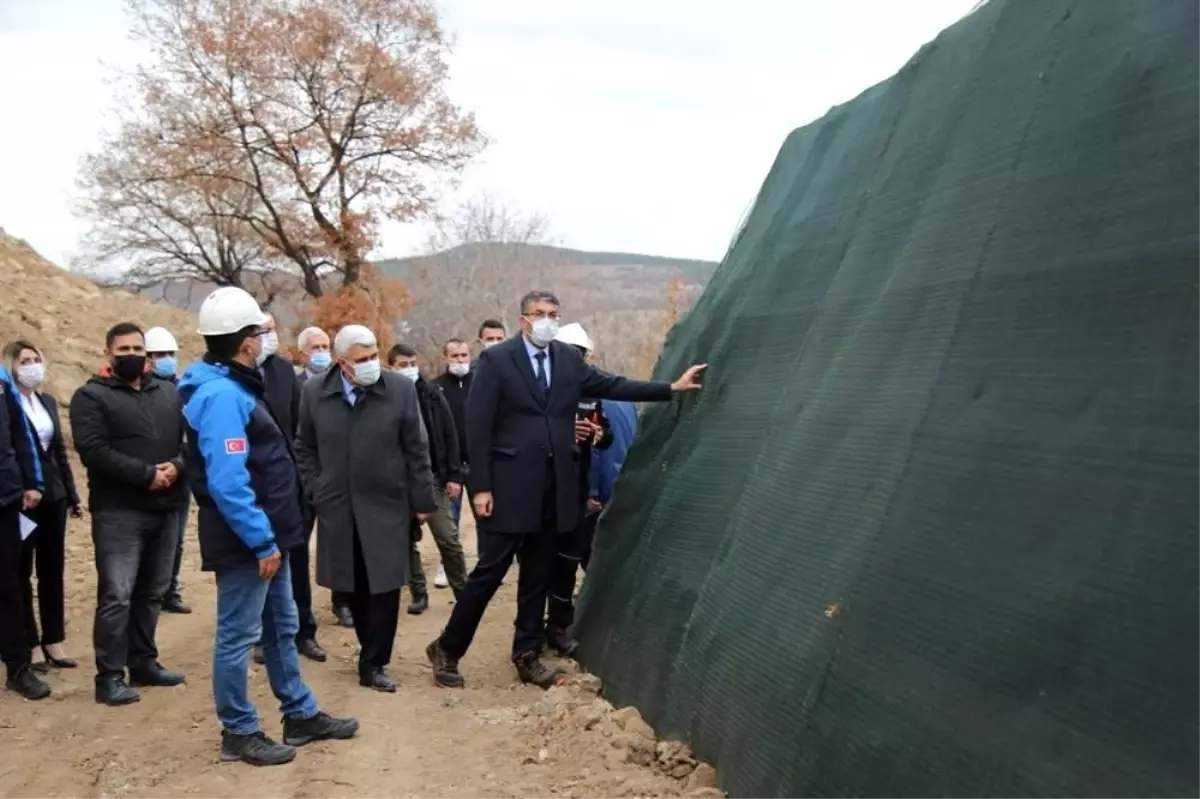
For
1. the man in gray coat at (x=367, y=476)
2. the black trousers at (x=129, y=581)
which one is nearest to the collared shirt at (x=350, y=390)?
the man in gray coat at (x=367, y=476)

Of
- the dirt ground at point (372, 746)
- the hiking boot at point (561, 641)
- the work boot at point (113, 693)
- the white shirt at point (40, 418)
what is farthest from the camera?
the white shirt at point (40, 418)

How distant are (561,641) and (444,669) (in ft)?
2.22

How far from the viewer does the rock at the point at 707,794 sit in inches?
144

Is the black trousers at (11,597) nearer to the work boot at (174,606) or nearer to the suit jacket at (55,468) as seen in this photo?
the suit jacket at (55,468)

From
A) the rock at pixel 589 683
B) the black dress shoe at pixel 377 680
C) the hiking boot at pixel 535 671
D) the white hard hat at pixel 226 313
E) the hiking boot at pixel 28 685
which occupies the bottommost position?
the hiking boot at pixel 28 685

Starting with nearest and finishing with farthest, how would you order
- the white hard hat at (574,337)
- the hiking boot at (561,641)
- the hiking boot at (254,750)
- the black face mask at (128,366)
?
the hiking boot at (254,750) → the black face mask at (128,366) → the hiking boot at (561,641) → the white hard hat at (574,337)

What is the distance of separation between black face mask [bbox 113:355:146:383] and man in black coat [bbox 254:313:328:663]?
2.59 ft

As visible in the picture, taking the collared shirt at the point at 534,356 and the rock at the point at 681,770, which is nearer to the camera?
the rock at the point at 681,770

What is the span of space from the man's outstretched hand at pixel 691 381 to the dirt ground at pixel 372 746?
1.58 meters

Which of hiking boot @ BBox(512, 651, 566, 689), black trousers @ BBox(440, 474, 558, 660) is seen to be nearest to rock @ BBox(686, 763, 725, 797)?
hiking boot @ BBox(512, 651, 566, 689)

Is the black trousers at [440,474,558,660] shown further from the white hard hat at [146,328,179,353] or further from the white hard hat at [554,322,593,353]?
the white hard hat at [146,328,179,353]

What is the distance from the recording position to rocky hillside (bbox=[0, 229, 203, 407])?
49.9 ft

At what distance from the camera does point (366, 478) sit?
18.1ft

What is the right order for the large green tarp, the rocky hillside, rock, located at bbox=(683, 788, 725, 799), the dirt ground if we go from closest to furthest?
the large green tarp, rock, located at bbox=(683, 788, 725, 799), the dirt ground, the rocky hillside
